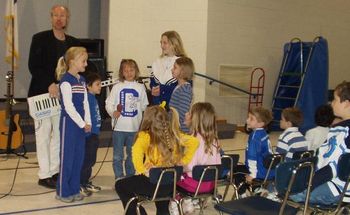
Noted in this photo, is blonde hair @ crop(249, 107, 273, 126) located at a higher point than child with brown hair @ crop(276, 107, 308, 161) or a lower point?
higher

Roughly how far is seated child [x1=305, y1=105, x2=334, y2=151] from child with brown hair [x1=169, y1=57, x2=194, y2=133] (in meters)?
1.21

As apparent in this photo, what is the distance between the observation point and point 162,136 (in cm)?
355

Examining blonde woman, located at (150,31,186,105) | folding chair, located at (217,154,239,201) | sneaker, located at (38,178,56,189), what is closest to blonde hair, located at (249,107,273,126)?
folding chair, located at (217,154,239,201)

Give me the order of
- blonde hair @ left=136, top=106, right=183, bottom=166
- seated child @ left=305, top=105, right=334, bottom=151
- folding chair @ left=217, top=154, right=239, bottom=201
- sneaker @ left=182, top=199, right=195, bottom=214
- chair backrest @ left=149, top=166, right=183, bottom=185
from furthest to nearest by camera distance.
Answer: seated child @ left=305, top=105, right=334, bottom=151 < sneaker @ left=182, top=199, right=195, bottom=214 < folding chair @ left=217, top=154, right=239, bottom=201 < blonde hair @ left=136, top=106, right=183, bottom=166 < chair backrest @ left=149, top=166, right=183, bottom=185

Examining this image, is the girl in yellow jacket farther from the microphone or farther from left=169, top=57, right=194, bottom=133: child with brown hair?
the microphone

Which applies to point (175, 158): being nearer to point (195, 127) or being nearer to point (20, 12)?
point (195, 127)

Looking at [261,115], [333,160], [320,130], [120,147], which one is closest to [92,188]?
[120,147]

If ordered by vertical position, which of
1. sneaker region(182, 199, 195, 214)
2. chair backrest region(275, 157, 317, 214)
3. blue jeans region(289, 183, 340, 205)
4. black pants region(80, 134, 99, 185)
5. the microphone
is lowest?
sneaker region(182, 199, 195, 214)

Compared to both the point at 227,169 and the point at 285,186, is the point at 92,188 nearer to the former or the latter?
the point at 227,169

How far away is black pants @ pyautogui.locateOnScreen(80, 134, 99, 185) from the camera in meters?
4.90

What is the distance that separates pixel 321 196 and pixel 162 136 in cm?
111

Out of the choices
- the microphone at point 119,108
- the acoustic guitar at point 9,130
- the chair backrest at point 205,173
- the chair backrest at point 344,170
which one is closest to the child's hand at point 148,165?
A: the chair backrest at point 205,173

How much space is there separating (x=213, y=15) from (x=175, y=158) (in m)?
6.41

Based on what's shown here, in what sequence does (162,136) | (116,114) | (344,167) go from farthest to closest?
(116,114) < (162,136) < (344,167)
